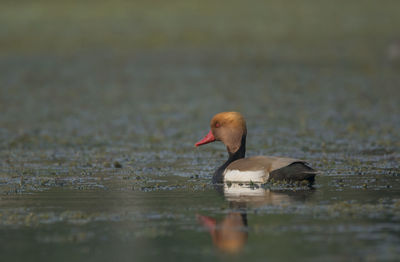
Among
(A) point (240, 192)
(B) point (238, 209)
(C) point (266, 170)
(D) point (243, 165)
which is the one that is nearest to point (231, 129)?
(D) point (243, 165)

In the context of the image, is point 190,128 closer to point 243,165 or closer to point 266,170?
point 243,165

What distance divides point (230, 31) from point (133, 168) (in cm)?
2917

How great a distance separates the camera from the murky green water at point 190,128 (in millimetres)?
8156

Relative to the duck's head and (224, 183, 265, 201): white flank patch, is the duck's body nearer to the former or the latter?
(224, 183, 265, 201): white flank patch

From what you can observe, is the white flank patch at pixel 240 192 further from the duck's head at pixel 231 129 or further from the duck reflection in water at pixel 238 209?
the duck's head at pixel 231 129

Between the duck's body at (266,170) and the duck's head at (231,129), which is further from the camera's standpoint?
the duck's head at (231,129)

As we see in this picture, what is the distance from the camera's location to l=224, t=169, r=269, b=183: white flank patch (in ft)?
37.3

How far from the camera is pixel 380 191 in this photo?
412 inches

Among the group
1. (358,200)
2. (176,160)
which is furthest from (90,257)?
(176,160)

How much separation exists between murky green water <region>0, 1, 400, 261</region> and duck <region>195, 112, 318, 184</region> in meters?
0.24

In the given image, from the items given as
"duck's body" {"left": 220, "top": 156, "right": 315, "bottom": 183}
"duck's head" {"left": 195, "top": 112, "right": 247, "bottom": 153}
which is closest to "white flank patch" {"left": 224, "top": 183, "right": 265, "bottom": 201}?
"duck's body" {"left": 220, "top": 156, "right": 315, "bottom": 183}

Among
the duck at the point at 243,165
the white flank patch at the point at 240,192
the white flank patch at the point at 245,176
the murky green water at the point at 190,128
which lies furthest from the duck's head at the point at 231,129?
the white flank patch at the point at 240,192

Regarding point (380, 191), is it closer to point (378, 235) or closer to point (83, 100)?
point (378, 235)

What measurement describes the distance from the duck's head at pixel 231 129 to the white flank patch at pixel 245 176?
0.79 m
